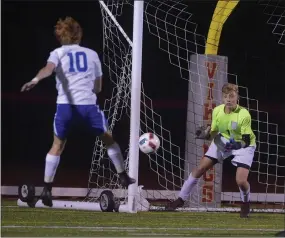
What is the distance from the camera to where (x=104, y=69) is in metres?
12.9

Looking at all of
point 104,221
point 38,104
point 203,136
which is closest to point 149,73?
point 38,104

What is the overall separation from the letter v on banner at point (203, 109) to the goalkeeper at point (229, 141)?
448mm

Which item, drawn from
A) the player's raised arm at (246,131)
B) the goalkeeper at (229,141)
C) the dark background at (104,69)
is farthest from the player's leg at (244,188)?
the dark background at (104,69)

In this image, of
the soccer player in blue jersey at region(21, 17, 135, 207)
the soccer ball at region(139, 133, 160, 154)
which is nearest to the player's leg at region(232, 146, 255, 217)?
the soccer ball at region(139, 133, 160, 154)

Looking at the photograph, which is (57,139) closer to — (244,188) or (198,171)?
(198,171)

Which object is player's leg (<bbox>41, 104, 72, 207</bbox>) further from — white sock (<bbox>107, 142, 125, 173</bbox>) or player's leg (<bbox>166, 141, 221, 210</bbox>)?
player's leg (<bbox>166, 141, 221, 210</bbox>)

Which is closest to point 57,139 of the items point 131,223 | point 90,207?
point 131,223

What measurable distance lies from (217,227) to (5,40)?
245 inches

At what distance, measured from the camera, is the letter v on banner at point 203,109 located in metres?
9.72

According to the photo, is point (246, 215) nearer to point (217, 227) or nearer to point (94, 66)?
point (217, 227)

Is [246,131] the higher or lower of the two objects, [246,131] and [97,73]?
the lower

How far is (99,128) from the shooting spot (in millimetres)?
7441

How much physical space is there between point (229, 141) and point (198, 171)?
1.29 ft

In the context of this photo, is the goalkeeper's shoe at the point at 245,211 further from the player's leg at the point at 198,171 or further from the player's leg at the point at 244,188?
the player's leg at the point at 198,171
